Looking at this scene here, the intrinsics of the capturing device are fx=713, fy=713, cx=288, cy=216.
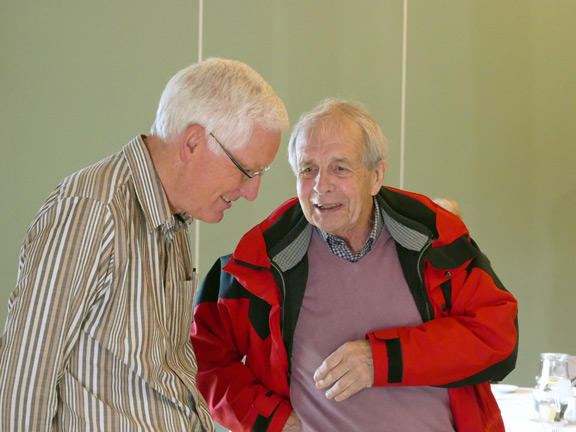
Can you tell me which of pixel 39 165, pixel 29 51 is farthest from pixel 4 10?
pixel 39 165

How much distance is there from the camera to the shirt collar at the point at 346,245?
2.06m

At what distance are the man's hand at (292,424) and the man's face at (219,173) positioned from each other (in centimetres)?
66

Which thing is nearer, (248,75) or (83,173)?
(83,173)

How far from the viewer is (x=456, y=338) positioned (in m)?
1.85

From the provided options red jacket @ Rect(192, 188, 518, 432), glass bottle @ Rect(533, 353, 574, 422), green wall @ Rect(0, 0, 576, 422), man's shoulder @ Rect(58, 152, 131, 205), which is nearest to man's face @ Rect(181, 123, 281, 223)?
man's shoulder @ Rect(58, 152, 131, 205)

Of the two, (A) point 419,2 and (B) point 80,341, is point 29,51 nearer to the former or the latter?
(A) point 419,2

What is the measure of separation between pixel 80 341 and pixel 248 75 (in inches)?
26.1

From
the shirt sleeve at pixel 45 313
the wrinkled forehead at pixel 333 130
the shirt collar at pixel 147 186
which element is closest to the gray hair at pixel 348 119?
the wrinkled forehead at pixel 333 130

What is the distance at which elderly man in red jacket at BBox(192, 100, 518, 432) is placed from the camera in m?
1.85

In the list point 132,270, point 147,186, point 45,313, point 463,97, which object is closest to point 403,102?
point 463,97

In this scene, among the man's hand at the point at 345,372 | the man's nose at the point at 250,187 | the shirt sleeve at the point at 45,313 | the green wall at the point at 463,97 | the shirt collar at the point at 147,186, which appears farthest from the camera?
the green wall at the point at 463,97

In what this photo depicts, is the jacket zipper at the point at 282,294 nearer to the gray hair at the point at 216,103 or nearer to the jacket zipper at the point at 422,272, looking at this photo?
the jacket zipper at the point at 422,272

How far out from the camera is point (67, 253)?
129cm

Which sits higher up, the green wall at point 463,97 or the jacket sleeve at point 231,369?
the green wall at point 463,97
